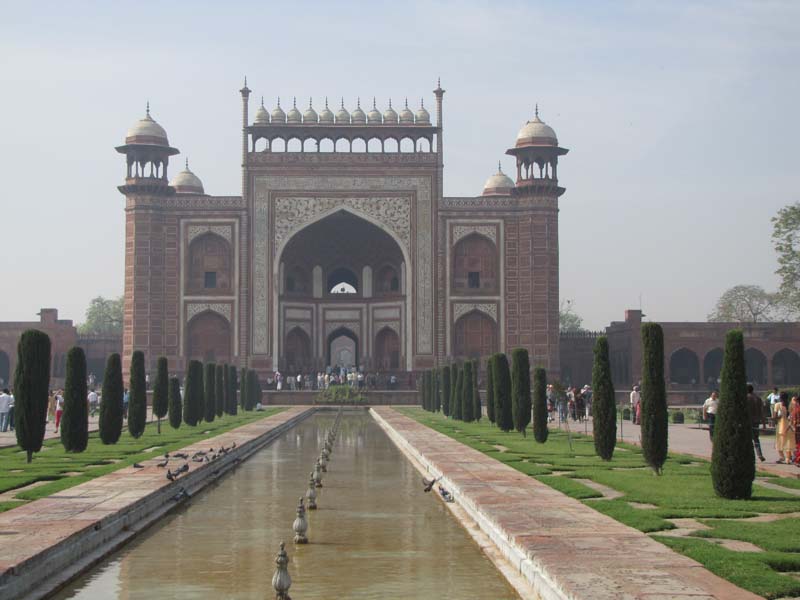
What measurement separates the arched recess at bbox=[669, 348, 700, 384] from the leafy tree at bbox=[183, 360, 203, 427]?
1916 cm

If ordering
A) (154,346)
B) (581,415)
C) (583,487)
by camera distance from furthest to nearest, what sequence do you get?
1. (154,346)
2. (581,415)
3. (583,487)

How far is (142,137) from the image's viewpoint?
31.4 metres

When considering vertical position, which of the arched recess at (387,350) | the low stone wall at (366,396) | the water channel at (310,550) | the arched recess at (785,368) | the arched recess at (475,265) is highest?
the arched recess at (475,265)

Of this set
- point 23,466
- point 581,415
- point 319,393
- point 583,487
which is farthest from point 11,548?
point 319,393

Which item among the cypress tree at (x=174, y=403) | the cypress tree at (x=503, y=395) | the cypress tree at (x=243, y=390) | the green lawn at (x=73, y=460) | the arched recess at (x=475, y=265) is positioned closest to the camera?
the green lawn at (x=73, y=460)

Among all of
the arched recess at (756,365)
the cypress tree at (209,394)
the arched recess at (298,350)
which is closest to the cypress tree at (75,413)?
the cypress tree at (209,394)

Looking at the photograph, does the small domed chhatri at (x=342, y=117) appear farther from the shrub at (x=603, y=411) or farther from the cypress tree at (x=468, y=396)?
the shrub at (x=603, y=411)

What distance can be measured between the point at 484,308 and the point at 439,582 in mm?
26361

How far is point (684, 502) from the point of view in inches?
289

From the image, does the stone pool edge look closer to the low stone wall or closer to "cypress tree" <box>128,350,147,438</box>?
"cypress tree" <box>128,350,147,438</box>

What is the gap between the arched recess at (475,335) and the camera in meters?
31.6

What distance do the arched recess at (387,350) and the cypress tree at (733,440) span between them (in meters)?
26.3

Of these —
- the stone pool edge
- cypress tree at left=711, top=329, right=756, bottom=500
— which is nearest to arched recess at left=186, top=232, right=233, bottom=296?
the stone pool edge

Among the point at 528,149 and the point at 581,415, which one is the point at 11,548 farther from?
the point at 528,149
